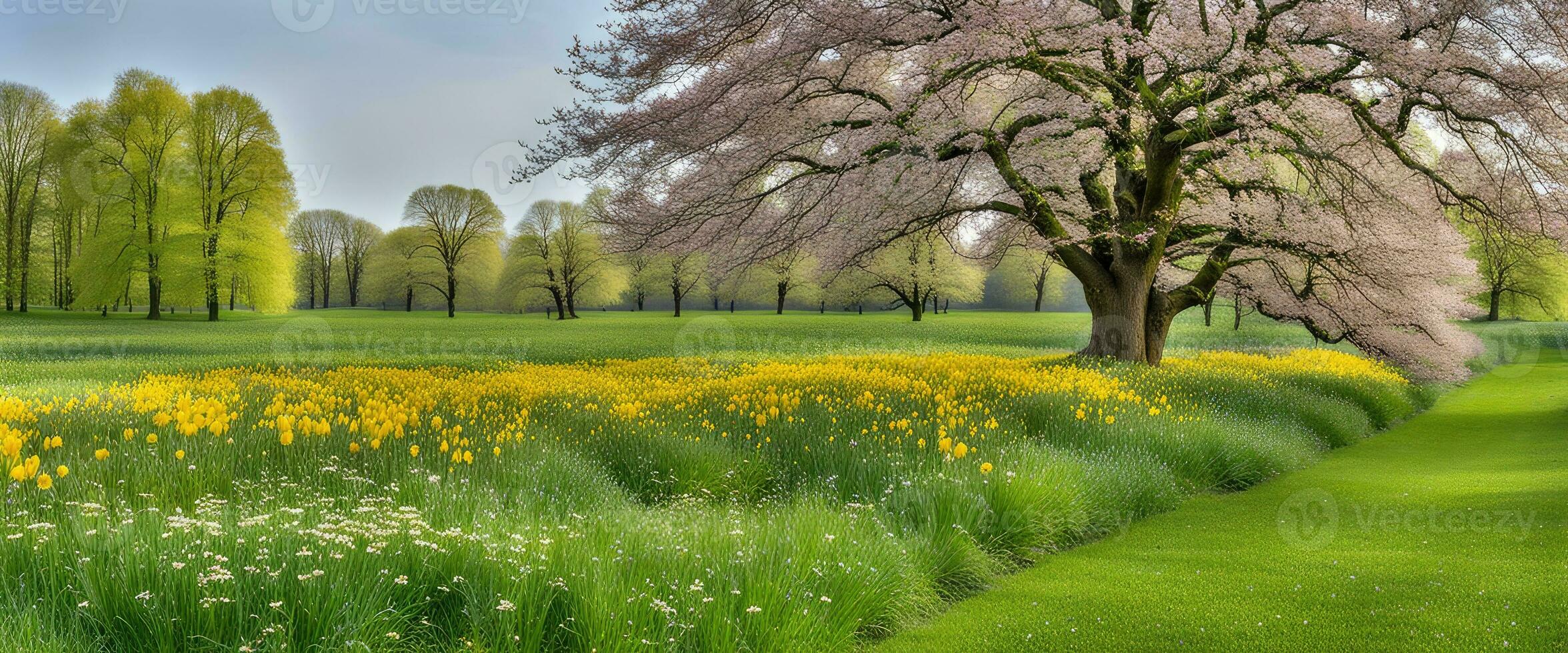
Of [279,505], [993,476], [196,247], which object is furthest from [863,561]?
[196,247]

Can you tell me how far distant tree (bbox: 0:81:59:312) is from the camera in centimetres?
4016

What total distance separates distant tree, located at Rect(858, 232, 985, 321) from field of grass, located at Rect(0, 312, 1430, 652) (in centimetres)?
3390

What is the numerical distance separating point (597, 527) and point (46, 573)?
2563mm

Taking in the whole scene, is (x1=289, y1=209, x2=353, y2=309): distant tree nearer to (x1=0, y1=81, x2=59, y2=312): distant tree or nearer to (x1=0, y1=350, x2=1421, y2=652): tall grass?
(x1=0, y1=81, x2=59, y2=312): distant tree

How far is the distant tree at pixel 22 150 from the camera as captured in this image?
40.2 metres

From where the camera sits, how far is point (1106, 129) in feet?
43.7

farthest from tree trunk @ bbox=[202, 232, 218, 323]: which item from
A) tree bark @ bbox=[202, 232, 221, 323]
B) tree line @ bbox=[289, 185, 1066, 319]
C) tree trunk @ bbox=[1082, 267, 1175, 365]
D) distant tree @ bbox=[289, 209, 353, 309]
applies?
distant tree @ bbox=[289, 209, 353, 309]

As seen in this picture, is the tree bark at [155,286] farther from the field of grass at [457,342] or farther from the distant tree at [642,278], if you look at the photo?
the distant tree at [642,278]

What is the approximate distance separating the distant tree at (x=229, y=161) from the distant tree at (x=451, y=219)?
19375mm

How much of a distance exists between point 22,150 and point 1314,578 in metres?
55.3

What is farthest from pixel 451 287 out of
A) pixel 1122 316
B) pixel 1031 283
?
pixel 1122 316

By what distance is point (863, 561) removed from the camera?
5027 millimetres

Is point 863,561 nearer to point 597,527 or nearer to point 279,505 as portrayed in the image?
point 597,527

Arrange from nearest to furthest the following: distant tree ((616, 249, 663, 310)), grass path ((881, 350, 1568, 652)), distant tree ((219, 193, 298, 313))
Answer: grass path ((881, 350, 1568, 652)) → distant tree ((219, 193, 298, 313)) → distant tree ((616, 249, 663, 310))
